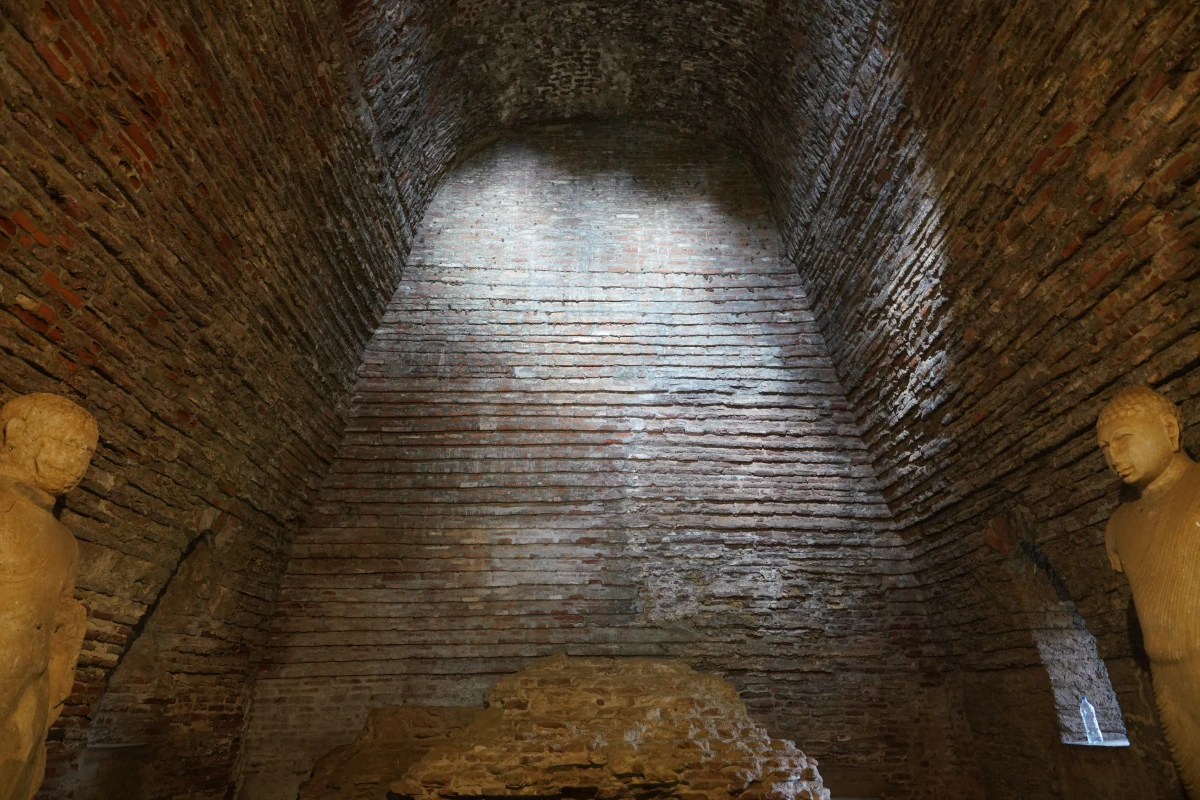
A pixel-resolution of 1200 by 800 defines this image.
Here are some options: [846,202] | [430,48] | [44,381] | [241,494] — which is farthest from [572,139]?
[44,381]

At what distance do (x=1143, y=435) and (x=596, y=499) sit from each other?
3570 mm

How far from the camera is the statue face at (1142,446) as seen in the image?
2562mm

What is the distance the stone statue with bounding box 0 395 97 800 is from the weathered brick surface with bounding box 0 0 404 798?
566 millimetres

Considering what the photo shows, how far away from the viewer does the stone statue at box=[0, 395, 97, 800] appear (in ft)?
6.89

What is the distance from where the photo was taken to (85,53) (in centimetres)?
256

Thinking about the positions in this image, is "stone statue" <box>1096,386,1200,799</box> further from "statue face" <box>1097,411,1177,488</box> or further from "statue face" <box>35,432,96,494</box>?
"statue face" <box>35,432,96,494</box>

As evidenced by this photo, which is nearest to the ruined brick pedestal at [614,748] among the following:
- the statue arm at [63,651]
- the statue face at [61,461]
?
the statue arm at [63,651]

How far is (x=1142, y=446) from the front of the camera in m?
2.57

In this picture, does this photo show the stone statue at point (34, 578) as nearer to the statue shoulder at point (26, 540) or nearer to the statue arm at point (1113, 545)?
the statue shoulder at point (26, 540)

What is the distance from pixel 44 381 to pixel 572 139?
5.31 metres

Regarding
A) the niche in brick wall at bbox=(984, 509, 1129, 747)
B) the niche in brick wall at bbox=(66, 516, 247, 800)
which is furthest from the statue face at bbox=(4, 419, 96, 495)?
the niche in brick wall at bbox=(984, 509, 1129, 747)

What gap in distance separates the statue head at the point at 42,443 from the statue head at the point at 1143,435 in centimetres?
386

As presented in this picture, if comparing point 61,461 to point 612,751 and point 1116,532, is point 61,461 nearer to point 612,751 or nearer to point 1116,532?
point 612,751

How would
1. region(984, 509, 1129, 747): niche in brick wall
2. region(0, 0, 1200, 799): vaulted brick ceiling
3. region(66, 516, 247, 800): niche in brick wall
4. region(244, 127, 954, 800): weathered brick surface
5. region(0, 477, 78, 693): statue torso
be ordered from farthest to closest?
region(244, 127, 954, 800): weathered brick surface < region(984, 509, 1129, 747): niche in brick wall < region(66, 516, 247, 800): niche in brick wall < region(0, 0, 1200, 799): vaulted brick ceiling < region(0, 477, 78, 693): statue torso
